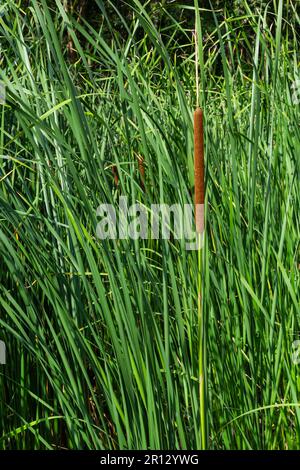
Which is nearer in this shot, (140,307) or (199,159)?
(199,159)

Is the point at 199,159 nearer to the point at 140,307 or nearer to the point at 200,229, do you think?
the point at 200,229

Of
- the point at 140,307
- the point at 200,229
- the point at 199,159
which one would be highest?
the point at 199,159

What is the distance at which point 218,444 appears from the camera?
1.43 metres

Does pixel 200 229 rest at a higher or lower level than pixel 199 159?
lower

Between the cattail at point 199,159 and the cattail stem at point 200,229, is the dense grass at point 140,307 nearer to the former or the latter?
the cattail stem at point 200,229

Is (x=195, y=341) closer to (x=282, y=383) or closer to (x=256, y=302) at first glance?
(x=256, y=302)

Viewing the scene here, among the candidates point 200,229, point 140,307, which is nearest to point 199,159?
point 200,229

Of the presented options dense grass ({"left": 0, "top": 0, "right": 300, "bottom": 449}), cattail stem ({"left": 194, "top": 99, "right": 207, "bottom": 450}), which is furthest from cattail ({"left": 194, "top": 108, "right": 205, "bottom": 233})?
dense grass ({"left": 0, "top": 0, "right": 300, "bottom": 449})

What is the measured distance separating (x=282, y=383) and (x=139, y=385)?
501 mm

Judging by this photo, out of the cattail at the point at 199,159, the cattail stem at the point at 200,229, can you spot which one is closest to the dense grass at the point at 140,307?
the cattail stem at the point at 200,229

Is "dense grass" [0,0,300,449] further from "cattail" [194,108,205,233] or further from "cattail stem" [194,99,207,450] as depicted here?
"cattail" [194,108,205,233]

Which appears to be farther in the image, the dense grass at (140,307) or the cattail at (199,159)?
the dense grass at (140,307)
